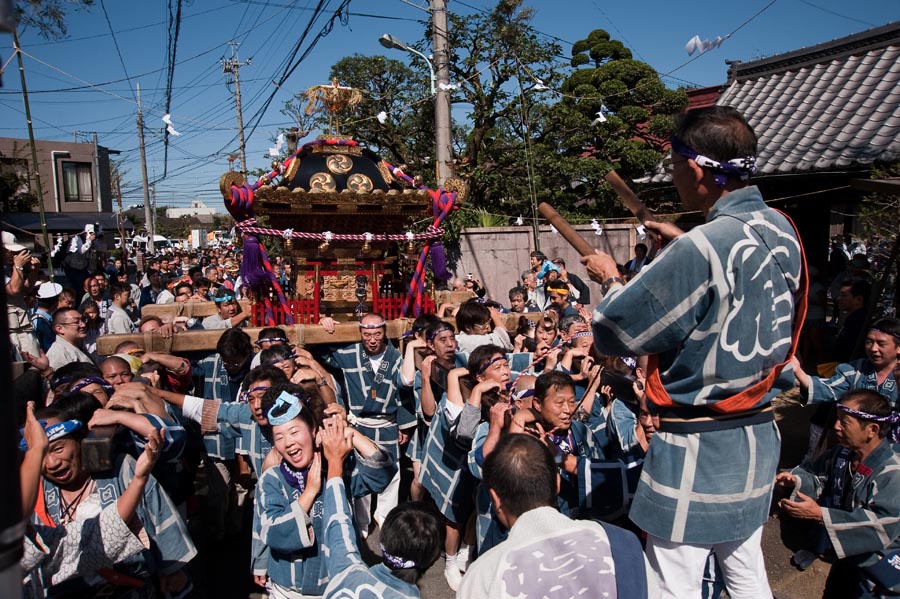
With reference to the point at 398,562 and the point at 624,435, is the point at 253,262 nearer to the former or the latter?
the point at 624,435

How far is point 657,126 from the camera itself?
46.8ft

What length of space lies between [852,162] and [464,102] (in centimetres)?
842

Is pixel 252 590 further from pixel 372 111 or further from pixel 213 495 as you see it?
pixel 372 111

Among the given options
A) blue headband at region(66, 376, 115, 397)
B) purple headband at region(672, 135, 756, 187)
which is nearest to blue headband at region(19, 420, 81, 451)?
blue headband at region(66, 376, 115, 397)

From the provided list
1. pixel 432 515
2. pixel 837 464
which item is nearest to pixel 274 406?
pixel 432 515

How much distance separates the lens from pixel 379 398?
4.73m

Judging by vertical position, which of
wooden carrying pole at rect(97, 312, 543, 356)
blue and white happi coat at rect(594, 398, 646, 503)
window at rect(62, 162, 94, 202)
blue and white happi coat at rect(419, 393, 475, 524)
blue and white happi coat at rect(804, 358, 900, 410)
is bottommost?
blue and white happi coat at rect(419, 393, 475, 524)

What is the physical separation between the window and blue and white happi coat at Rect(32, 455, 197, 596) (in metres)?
29.6

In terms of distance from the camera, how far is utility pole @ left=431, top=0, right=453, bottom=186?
9.52 m

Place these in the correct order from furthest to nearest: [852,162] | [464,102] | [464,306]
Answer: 1. [464,102]
2. [852,162]
3. [464,306]

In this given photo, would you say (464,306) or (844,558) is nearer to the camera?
(844,558)

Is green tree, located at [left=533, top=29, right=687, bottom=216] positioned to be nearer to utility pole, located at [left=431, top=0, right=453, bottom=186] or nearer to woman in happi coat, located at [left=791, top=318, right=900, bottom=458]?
utility pole, located at [left=431, top=0, right=453, bottom=186]

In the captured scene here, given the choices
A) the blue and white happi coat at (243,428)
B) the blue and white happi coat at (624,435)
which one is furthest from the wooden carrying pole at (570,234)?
the blue and white happi coat at (243,428)

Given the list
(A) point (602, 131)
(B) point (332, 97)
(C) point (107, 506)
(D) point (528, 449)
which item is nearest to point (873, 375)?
(D) point (528, 449)
